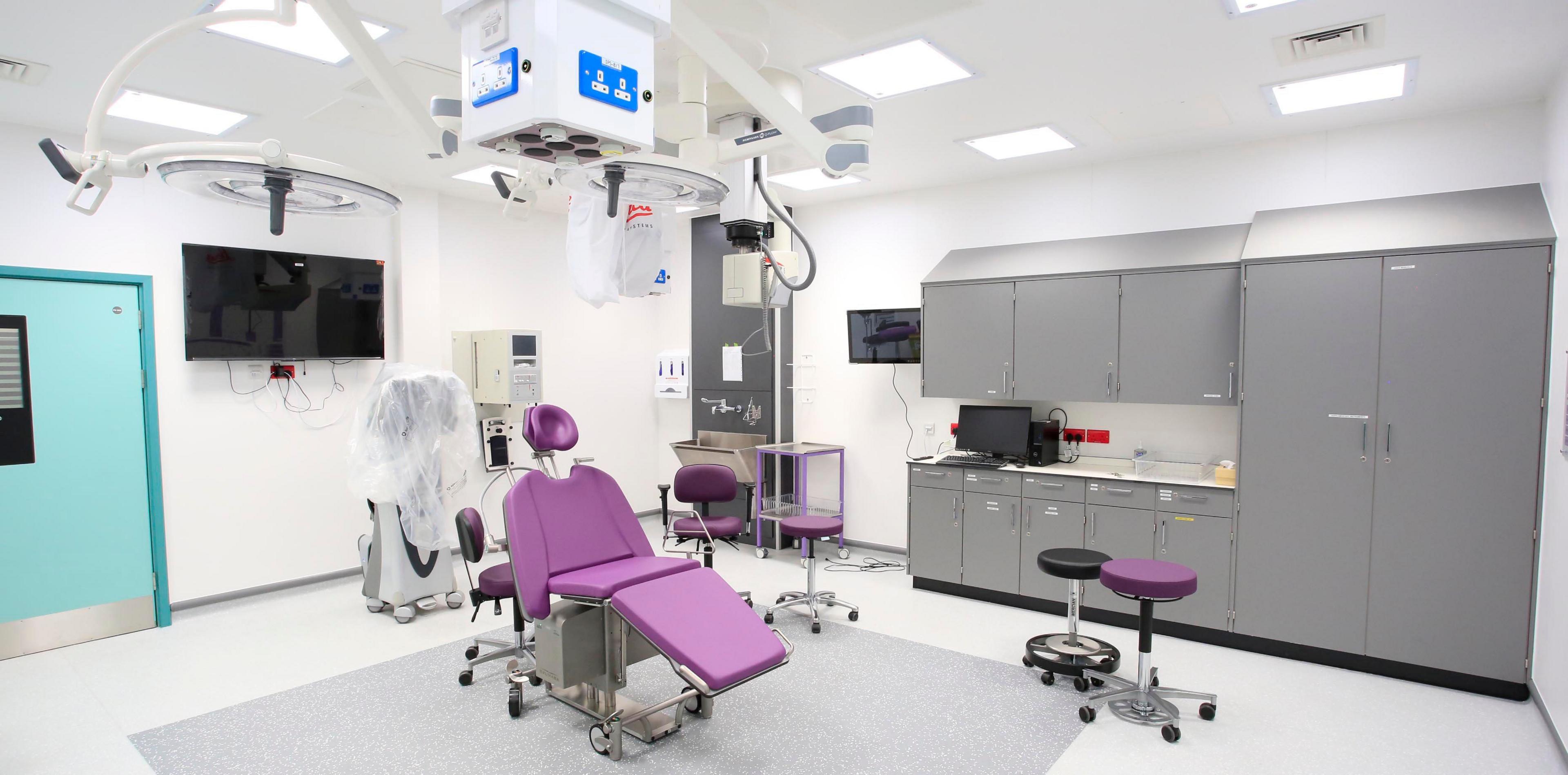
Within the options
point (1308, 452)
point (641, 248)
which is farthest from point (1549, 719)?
point (641, 248)

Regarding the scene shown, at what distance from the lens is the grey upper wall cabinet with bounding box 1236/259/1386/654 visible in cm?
368

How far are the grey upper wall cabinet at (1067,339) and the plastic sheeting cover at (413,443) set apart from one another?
336 centimetres

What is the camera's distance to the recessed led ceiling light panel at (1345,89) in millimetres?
3400

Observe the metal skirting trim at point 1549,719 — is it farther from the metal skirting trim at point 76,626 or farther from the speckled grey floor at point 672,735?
the metal skirting trim at point 76,626

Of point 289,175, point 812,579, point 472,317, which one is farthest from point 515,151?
point 472,317

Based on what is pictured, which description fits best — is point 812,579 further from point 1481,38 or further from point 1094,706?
point 1481,38

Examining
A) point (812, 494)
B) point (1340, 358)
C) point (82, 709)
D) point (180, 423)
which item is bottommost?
point (82, 709)

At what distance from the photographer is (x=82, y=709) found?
3.34 meters

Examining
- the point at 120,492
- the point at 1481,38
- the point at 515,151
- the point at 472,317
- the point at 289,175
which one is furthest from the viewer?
the point at 472,317

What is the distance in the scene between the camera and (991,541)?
15.4 ft

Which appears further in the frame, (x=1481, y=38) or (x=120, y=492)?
(x=120, y=492)

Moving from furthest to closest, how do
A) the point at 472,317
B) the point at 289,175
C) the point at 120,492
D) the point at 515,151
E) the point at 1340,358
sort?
the point at 472,317 < the point at 120,492 < the point at 1340,358 < the point at 289,175 < the point at 515,151

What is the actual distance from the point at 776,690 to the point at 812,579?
3.22 feet

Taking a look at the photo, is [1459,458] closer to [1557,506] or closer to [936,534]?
[1557,506]
